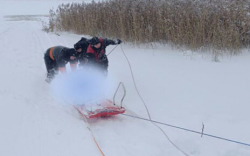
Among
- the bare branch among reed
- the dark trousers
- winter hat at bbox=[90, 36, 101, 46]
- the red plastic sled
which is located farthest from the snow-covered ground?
winter hat at bbox=[90, 36, 101, 46]

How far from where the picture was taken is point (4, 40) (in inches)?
443

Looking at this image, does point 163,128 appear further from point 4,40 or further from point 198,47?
point 4,40

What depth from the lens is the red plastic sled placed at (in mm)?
4680

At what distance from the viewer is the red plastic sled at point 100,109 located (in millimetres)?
4680

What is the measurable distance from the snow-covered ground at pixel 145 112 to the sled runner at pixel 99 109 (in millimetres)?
125

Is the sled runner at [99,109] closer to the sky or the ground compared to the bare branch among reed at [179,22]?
closer to the ground

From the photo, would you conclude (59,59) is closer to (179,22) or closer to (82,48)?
(82,48)

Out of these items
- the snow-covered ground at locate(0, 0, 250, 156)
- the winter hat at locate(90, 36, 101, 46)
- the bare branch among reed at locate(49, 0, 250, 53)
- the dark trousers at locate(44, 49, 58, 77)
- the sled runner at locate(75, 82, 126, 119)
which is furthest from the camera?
the bare branch among reed at locate(49, 0, 250, 53)

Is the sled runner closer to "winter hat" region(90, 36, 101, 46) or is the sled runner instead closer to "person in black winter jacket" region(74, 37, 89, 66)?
"person in black winter jacket" region(74, 37, 89, 66)

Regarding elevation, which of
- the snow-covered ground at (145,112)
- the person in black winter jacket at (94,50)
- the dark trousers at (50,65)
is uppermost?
the person in black winter jacket at (94,50)

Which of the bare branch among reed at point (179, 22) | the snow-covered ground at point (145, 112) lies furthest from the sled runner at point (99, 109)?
the bare branch among reed at point (179, 22)

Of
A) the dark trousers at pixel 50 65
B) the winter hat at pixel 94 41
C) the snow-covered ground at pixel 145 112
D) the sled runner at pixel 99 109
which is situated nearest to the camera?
the snow-covered ground at pixel 145 112

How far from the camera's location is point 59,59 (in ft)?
19.2

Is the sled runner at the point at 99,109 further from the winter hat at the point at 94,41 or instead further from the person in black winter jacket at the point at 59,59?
the winter hat at the point at 94,41
